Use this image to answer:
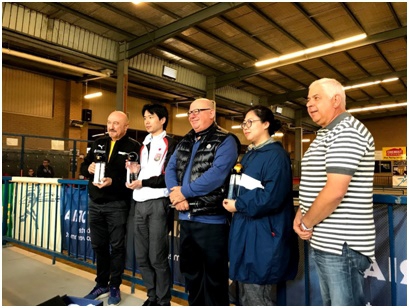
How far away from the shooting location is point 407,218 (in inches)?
74.6

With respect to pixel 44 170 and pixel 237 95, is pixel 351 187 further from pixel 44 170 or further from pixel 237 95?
pixel 237 95

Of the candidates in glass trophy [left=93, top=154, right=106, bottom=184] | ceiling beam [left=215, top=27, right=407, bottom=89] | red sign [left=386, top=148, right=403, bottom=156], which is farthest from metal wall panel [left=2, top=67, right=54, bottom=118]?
red sign [left=386, top=148, right=403, bottom=156]

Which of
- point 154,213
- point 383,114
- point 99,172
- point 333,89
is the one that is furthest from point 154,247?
point 383,114

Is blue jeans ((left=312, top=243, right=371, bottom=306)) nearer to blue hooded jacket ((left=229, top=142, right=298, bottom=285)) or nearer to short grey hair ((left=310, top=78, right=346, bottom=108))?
blue hooded jacket ((left=229, top=142, right=298, bottom=285))

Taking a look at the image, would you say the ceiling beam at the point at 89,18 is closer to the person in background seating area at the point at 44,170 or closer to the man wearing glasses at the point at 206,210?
the person in background seating area at the point at 44,170

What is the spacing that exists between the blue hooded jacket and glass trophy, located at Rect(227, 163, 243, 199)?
0.16 feet

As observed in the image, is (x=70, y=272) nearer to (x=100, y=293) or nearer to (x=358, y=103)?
(x=100, y=293)

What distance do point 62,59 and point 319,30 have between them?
31.4 ft

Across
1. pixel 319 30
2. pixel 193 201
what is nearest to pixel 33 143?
pixel 319 30

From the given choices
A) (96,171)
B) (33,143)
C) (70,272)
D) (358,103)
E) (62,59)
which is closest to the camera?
(96,171)

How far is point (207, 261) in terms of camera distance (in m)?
2.26

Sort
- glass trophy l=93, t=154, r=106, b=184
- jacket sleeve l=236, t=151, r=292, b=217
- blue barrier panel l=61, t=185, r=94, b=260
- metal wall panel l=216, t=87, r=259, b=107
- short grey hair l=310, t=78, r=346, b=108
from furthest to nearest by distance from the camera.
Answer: metal wall panel l=216, t=87, r=259, b=107, blue barrier panel l=61, t=185, r=94, b=260, glass trophy l=93, t=154, r=106, b=184, jacket sleeve l=236, t=151, r=292, b=217, short grey hair l=310, t=78, r=346, b=108

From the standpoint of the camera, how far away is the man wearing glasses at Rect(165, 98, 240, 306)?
2.25m

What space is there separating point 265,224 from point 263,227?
0.02m
